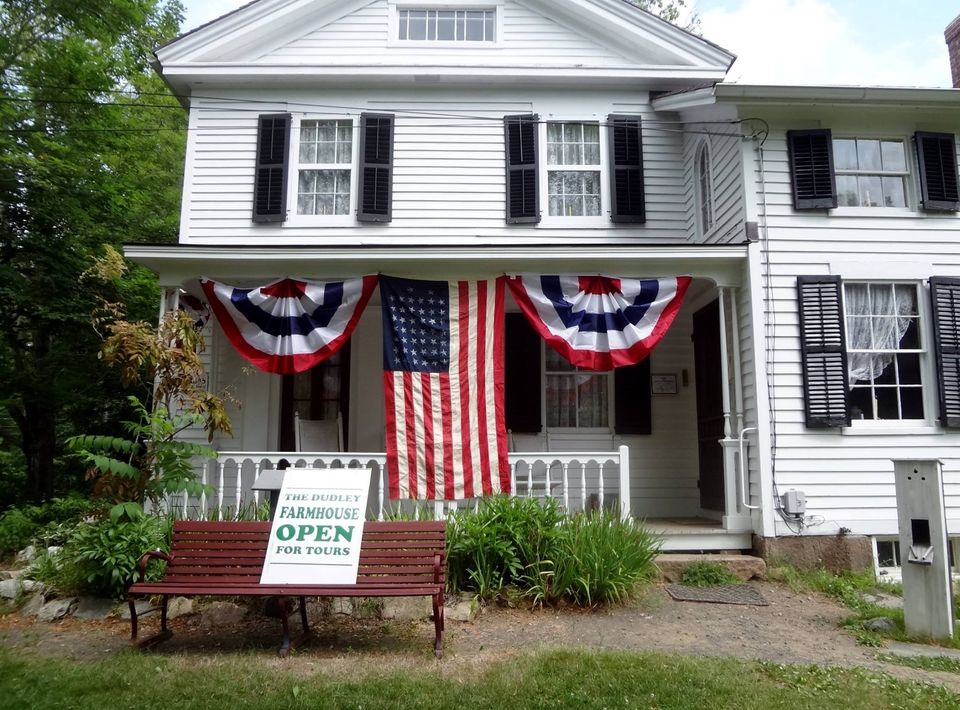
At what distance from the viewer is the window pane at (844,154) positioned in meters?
8.30

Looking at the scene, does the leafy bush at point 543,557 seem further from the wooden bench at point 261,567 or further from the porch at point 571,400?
the porch at point 571,400

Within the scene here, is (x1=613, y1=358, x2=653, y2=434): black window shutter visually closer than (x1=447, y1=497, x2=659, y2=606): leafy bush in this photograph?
No

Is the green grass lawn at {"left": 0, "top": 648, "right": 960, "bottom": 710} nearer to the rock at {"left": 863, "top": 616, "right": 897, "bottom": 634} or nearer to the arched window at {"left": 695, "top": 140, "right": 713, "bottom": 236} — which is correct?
the rock at {"left": 863, "top": 616, "right": 897, "bottom": 634}

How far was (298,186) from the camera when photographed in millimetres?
9859

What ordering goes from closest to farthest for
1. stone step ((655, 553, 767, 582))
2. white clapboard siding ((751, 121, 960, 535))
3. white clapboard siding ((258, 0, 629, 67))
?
stone step ((655, 553, 767, 582)) < white clapboard siding ((751, 121, 960, 535)) < white clapboard siding ((258, 0, 629, 67))

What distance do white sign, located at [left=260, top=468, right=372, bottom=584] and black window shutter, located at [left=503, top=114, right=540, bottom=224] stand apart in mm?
5263

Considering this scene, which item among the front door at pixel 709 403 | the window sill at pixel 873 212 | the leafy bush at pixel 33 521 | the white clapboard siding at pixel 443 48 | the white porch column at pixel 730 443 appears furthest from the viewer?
the white clapboard siding at pixel 443 48

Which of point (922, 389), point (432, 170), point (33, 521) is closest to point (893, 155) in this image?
point (922, 389)

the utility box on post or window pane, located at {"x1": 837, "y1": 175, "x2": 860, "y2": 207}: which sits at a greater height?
window pane, located at {"x1": 837, "y1": 175, "x2": 860, "y2": 207}

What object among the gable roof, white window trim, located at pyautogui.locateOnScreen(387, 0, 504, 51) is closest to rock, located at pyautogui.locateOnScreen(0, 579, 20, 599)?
the gable roof

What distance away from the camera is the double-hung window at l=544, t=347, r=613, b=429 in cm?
1003

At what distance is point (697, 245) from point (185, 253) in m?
5.81

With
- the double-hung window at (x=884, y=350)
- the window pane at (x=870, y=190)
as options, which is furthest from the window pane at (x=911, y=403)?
the window pane at (x=870, y=190)

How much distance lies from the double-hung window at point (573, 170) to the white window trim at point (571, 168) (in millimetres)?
43
